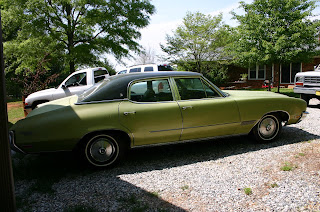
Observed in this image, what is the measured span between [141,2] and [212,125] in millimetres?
14475

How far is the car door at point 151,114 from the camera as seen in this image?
14.3 feet

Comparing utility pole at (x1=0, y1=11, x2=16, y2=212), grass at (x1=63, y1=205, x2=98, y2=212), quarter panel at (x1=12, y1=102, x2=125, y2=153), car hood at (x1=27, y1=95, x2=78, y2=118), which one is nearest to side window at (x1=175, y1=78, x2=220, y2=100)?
quarter panel at (x1=12, y1=102, x2=125, y2=153)

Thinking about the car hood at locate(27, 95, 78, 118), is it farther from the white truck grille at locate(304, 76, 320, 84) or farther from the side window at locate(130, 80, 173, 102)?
the white truck grille at locate(304, 76, 320, 84)

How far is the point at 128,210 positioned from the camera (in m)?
3.08

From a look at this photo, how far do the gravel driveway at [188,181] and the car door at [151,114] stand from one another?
19.5 inches

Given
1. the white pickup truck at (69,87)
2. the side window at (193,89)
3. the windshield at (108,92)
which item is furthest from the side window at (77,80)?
the side window at (193,89)

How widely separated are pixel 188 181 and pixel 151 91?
1.71 m

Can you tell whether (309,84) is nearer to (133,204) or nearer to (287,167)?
(287,167)

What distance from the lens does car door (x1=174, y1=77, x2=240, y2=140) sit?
15.4 feet


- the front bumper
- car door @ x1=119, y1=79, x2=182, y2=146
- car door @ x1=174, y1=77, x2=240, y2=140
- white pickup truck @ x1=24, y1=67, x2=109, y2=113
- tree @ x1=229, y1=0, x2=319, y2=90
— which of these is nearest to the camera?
car door @ x1=119, y1=79, x2=182, y2=146

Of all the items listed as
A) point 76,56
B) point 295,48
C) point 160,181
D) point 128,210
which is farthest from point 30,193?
point 295,48

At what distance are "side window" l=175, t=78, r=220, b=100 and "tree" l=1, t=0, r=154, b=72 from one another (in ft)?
39.4

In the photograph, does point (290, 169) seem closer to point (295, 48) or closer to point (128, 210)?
point (128, 210)

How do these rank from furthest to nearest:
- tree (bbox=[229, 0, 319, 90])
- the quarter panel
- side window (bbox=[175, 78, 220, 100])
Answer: tree (bbox=[229, 0, 319, 90])
side window (bbox=[175, 78, 220, 100])
the quarter panel
